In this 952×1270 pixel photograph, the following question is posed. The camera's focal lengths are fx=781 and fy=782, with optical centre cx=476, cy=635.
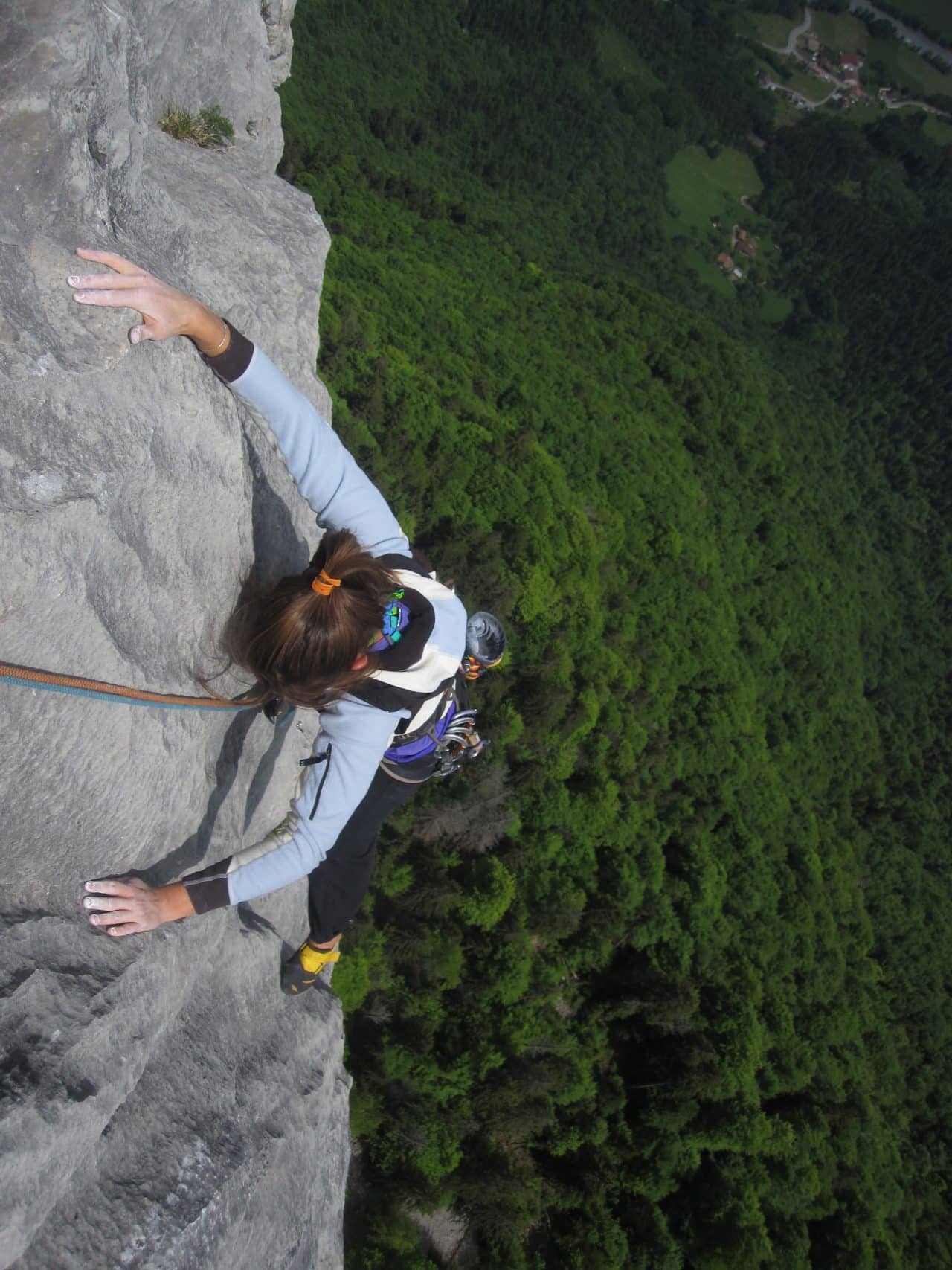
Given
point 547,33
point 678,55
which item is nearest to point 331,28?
point 547,33

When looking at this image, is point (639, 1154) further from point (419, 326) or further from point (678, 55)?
point (678, 55)

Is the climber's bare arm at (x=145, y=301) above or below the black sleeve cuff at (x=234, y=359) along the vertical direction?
above

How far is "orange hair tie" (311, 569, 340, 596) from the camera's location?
131 inches

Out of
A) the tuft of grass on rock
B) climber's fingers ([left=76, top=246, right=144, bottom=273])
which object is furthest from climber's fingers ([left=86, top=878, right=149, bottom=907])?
the tuft of grass on rock

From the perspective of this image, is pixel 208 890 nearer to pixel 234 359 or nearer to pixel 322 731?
pixel 322 731

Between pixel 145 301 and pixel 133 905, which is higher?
pixel 145 301

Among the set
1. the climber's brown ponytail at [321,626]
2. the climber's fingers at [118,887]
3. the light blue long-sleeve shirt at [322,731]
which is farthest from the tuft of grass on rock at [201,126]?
the climber's fingers at [118,887]

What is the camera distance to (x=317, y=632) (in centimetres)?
333

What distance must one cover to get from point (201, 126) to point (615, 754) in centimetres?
2938

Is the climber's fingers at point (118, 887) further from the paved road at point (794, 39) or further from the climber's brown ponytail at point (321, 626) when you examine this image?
the paved road at point (794, 39)

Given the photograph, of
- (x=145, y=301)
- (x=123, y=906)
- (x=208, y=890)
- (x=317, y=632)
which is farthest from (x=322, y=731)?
(x=145, y=301)

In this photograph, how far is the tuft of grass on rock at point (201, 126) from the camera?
6.84 metres

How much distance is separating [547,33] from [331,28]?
4013 centimetres

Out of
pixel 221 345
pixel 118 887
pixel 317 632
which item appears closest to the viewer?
pixel 317 632
